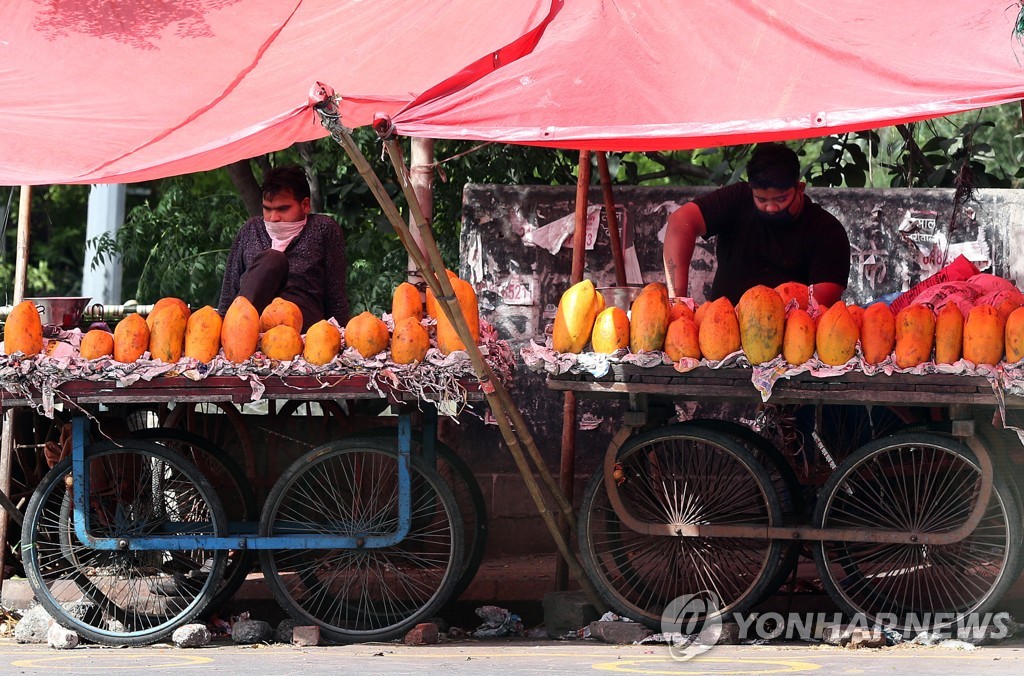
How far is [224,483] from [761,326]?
8.12ft

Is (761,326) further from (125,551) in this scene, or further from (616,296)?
(125,551)

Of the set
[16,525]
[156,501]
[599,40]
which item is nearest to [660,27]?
[599,40]

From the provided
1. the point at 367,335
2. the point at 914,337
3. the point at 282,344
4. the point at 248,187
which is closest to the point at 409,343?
the point at 367,335

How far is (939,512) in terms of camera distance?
4.88 metres

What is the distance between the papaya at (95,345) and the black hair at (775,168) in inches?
110

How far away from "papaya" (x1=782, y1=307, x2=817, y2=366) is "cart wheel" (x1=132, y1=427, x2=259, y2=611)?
7.76ft

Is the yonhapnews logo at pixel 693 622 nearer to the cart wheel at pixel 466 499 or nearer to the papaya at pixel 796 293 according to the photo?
the cart wheel at pixel 466 499

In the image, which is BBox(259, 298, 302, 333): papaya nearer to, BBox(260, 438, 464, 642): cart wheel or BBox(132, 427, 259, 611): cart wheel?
BBox(260, 438, 464, 642): cart wheel

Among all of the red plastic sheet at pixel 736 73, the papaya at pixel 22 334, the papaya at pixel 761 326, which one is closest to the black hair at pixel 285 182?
the papaya at pixel 22 334

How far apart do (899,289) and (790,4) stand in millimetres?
2012

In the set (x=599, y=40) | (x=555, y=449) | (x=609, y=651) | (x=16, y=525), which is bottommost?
(x=609, y=651)

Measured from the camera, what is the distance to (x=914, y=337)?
4695 mm

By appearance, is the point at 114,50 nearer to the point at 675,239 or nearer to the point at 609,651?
the point at 675,239

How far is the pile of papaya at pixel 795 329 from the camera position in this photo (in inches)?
184
